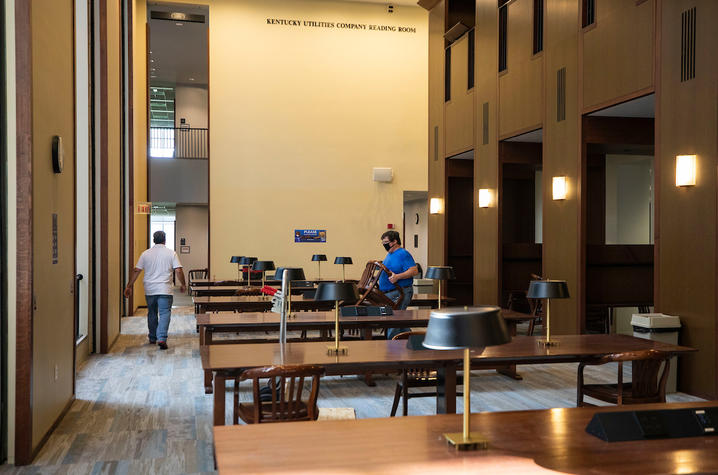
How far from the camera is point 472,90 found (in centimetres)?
1090

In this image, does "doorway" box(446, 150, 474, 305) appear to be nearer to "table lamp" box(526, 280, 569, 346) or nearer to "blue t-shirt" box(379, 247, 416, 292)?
"blue t-shirt" box(379, 247, 416, 292)

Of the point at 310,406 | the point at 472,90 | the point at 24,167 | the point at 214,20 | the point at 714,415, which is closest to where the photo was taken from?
the point at 714,415

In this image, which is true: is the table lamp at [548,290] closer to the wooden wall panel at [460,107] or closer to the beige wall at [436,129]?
the wooden wall panel at [460,107]

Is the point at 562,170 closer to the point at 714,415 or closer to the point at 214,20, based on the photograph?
the point at 714,415

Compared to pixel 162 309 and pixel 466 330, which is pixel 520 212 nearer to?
pixel 162 309

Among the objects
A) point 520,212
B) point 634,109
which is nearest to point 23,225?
point 634,109

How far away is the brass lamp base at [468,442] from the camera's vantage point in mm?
2090

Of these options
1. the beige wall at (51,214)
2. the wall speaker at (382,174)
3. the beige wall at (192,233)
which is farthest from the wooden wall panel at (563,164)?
the beige wall at (192,233)

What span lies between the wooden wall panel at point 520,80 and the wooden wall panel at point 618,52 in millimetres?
1143

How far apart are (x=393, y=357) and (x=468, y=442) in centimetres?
176

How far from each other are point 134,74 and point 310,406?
1113 centimetres

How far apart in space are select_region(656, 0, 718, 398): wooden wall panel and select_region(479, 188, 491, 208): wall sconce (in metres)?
3.84

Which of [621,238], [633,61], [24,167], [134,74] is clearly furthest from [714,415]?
[134,74]

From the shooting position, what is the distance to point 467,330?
1.88 metres
